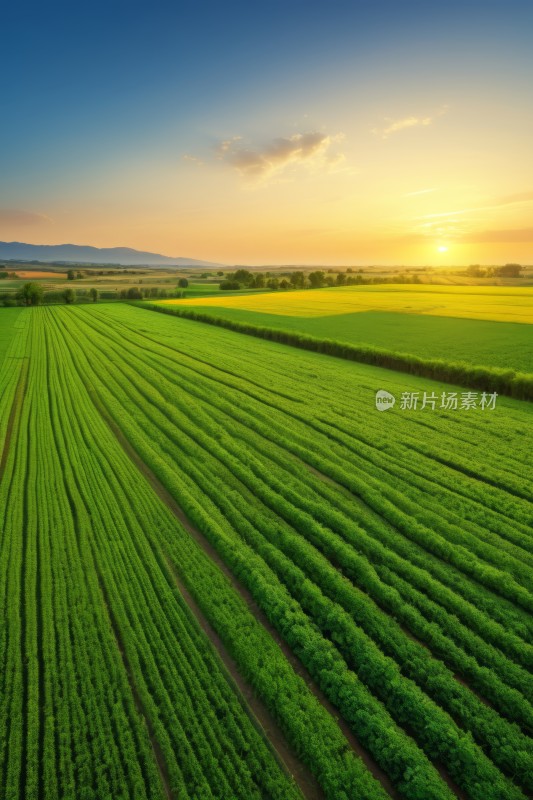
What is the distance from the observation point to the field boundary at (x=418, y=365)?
2253 centimetres

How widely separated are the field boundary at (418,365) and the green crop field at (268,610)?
540cm

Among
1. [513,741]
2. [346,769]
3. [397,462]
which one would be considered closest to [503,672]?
[513,741]

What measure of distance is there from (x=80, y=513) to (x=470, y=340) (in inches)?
1241

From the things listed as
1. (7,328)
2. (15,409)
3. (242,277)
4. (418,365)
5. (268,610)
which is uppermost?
(242,277)

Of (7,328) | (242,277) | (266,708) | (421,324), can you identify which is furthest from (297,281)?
(266,708)

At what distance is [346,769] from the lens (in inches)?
238

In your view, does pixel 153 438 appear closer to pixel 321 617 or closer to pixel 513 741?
pixel 321 617

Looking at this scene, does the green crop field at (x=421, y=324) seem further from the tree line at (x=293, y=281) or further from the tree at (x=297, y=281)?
the tree line at (x=293, y=281)

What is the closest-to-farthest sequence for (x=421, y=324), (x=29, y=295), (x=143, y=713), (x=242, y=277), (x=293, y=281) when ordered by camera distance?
(x=143, y=713), (x=421, y=324), (x=29, y=295), (x=293, y=281), (x=242, y=277)

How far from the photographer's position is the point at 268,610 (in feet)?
28.4

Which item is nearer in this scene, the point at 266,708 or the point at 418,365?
the point at 266,708

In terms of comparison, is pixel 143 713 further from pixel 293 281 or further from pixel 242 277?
pixel 242 277

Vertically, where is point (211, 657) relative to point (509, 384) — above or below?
below

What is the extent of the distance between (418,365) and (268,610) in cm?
2208
